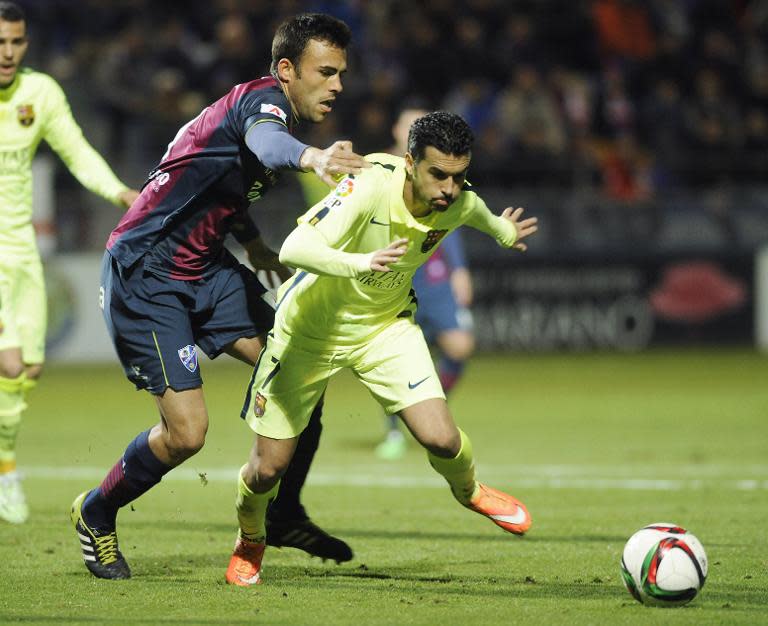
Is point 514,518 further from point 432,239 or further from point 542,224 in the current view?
point 542,224

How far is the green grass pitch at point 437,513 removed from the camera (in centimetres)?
522

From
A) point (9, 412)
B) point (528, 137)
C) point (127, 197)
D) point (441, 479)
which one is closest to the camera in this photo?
point (127, 197)

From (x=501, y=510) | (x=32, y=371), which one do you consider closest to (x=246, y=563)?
(x=501, y=510)

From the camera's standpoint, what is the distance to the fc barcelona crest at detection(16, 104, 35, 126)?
7.73 metres

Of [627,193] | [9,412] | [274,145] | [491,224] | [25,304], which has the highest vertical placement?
[627,193]

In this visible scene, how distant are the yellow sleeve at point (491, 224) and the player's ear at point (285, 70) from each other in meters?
0.95

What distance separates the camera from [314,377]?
5809 mm

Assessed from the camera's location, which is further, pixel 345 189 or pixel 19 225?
pixel 19 225

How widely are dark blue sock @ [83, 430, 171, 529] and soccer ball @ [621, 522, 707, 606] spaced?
205 cm

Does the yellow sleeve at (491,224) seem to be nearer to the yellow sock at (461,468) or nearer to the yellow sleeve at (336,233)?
the yellow sleeve at (336,233)

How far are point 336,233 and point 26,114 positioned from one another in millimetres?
3125

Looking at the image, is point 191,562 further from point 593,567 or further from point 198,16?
point 198,16

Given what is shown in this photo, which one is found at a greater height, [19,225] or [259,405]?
[19,225]

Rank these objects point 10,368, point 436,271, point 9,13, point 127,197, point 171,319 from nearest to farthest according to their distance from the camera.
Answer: point 171,319
point 127,197
point 9,13
point 10,368
point 436,271
